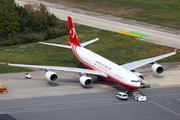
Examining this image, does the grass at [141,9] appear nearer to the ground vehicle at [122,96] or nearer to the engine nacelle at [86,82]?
the engine nacelle at [86,82]

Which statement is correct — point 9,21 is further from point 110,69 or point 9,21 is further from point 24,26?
point 110,69

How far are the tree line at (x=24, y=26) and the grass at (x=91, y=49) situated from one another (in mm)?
4854

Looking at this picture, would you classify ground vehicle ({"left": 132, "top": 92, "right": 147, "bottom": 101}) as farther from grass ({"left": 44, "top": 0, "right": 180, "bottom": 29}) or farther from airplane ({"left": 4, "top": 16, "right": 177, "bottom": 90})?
grass ({"left": 44, "top": 0, "right": 180, "bottom": 29})

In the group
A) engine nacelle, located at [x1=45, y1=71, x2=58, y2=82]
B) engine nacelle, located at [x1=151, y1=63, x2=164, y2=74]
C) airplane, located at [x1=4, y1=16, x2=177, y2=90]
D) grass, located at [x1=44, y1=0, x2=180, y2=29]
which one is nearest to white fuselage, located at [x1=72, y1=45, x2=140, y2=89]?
airplane, located at [x1=4, y1=16, x2=177, y2=90]

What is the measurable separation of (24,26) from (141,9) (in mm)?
63661

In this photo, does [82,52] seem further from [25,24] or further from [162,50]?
[25,24]

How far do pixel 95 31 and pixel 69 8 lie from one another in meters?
42.4

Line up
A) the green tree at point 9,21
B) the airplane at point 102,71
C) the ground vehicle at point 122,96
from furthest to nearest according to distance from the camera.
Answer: the green tree at point 9,21 < the airplane at point 102,71 < the ground vehicle at point 122,96

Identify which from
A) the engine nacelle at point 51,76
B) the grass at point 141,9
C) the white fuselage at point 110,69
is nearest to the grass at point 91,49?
the white fuselage at point 110,69

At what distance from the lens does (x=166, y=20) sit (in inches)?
4609

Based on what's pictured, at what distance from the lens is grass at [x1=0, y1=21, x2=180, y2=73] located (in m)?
71.5

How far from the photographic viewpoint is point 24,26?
99.5 meters

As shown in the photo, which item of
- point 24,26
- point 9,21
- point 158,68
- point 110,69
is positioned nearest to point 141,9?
point 24,26

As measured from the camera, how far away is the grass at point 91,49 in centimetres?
7150
